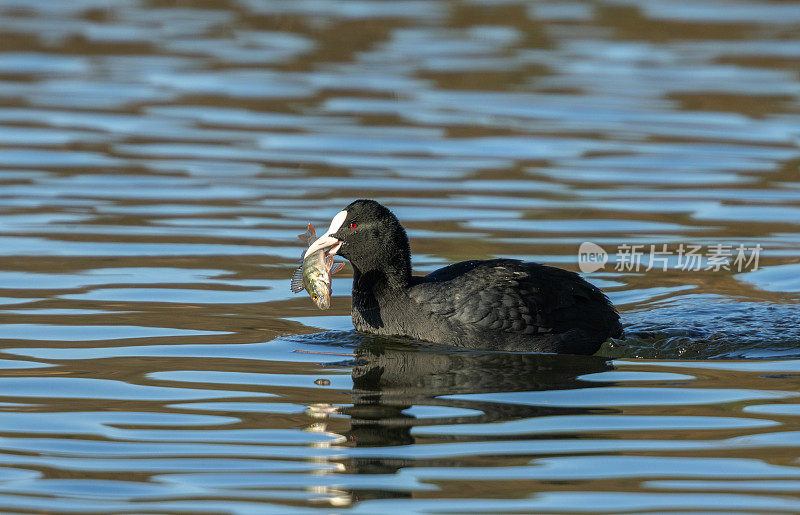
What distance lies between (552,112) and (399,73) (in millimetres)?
3271

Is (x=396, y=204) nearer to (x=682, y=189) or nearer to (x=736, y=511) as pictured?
(x=682, y=189)

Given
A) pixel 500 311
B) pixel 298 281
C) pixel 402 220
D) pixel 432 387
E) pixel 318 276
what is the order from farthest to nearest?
pixel 402 220 < pixel 298 281 < pixel 318 276 < pixel 500 311 < pixel 432 387

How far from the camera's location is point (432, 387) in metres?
8.21

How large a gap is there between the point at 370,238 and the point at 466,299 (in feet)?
2.73

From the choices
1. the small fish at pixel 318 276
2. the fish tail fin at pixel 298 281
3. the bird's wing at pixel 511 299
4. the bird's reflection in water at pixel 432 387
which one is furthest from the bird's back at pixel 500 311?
the fish tail fin at pixel 298 281

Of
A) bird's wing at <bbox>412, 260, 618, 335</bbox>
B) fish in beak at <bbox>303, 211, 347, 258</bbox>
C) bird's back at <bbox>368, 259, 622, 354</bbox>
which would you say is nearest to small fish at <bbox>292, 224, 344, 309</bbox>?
fish in beak at <bbox>303, 211, 347, 258</bbox>

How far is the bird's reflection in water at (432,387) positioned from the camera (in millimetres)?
7004

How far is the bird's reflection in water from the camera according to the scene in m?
7.00

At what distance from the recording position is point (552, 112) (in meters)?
19.0

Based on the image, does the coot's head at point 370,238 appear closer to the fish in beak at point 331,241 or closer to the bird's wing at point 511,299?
the fish in beak at point 331,241

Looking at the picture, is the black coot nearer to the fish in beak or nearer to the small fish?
the fish in beak

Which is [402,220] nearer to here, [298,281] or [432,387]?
[298,281]

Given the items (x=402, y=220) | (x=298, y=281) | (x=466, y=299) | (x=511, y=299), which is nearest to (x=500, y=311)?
(x=511, y=299)

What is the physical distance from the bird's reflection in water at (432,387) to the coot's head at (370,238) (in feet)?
1.78
